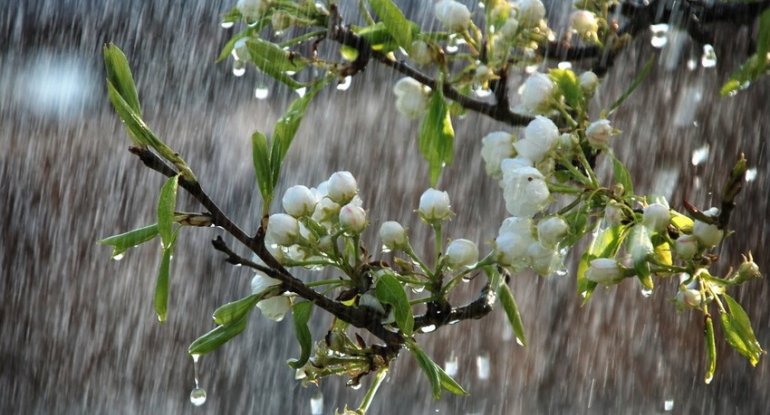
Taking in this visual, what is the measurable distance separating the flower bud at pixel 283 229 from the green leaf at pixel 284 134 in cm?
2

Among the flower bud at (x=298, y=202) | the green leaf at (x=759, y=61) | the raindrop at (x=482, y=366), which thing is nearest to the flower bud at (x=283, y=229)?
the flower bud at (x=298, y=202)

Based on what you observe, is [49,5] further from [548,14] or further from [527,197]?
[527,197]

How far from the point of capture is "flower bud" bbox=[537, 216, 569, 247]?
1.50 ft

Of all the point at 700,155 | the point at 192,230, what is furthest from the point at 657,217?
the point at 192,230

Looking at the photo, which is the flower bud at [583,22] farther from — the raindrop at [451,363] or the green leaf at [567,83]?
the raindrop at [451,363]

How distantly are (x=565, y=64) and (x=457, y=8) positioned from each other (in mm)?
114

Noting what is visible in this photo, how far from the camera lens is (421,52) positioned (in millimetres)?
542

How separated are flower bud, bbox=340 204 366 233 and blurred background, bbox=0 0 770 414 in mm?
1081

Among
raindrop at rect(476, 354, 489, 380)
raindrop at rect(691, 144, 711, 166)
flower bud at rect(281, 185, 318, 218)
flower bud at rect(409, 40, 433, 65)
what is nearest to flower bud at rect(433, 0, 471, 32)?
flower bud at rect(409, 40, 433, 65)

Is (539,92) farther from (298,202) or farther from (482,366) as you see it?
(482,366)

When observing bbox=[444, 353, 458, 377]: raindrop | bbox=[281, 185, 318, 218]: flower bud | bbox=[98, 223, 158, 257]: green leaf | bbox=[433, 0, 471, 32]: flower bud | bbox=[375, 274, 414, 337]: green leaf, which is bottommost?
bbox=[444, 353, 458, 377]: raindrop

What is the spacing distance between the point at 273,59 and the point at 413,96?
79 millimetres

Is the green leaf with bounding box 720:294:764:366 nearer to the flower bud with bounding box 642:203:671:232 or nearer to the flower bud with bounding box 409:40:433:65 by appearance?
the flower bud with bounding box 642:203:671:232

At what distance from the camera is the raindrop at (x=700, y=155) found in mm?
1435
